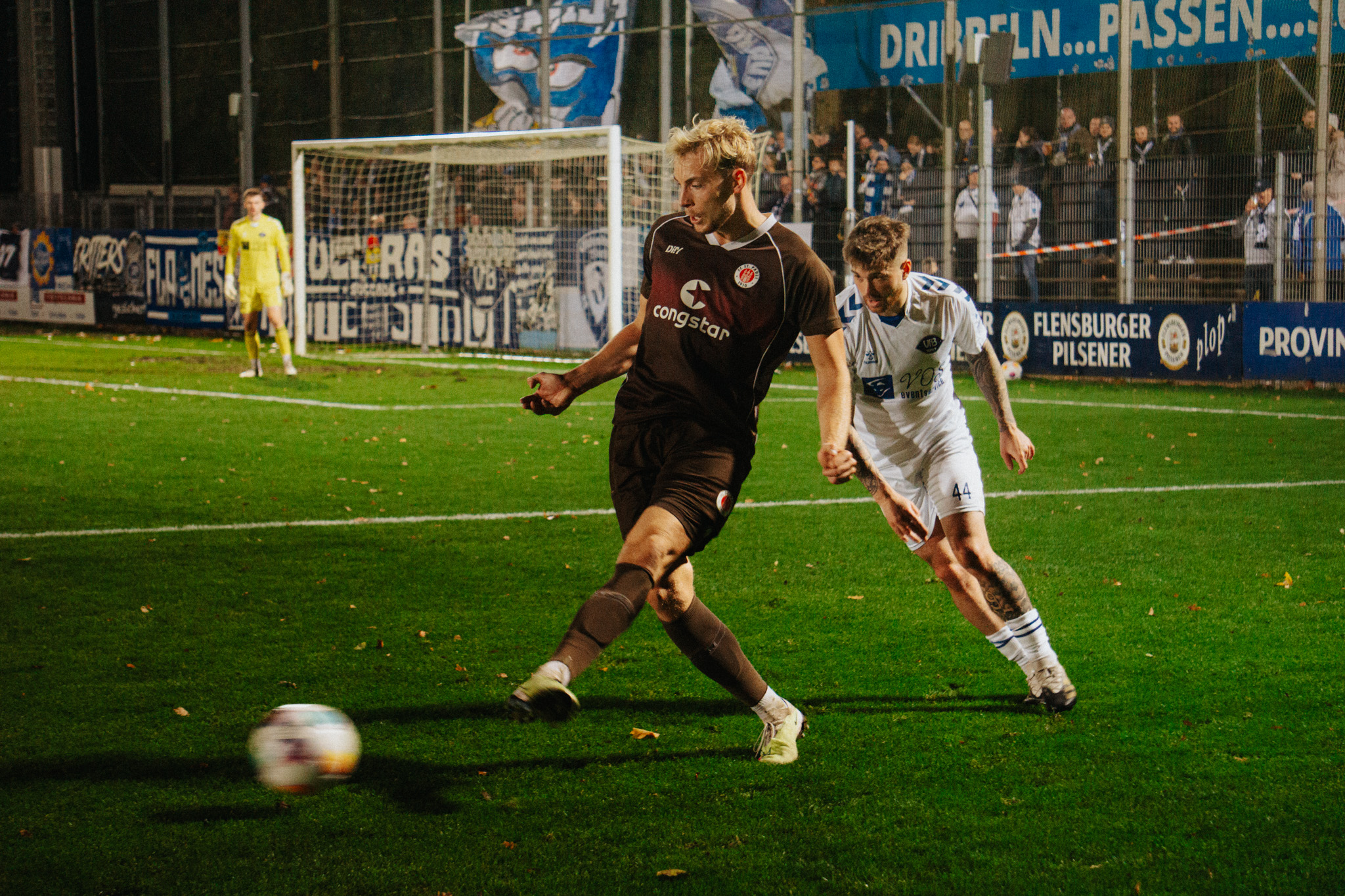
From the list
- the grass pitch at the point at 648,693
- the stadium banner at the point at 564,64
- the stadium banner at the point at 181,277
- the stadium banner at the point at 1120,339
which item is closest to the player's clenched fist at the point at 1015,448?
the grass pitch at the point at 648,693

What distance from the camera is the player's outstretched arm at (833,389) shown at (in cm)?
414

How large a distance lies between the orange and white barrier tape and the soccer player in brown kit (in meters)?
13.9

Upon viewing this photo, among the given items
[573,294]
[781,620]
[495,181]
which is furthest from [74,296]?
[781,620]

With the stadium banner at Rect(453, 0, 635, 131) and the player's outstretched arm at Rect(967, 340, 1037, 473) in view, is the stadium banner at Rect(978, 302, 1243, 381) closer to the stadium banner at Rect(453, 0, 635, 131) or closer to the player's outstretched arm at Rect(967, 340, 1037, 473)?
the stadium banner at Rect(453, 0, 635, 131)

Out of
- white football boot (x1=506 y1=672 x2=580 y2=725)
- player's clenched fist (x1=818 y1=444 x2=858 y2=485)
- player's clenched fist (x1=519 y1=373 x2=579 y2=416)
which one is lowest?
white football boot (x1=506 y1=672 x2=580 y2=725)

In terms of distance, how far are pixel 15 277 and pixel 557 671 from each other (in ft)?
97.6

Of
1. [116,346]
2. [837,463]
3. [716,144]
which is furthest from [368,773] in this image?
[116,346]

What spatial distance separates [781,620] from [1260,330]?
12.3 metres

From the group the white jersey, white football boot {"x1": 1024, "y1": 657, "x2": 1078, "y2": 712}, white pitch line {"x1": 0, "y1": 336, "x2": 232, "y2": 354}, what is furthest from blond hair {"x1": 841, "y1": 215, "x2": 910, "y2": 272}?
white pitch line {"x1": 0, "y1": 336, "x2": 232, "y2": 354}

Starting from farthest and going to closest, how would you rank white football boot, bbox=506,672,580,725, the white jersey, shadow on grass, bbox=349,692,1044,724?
the white jersey, shadow on grass, bbox=349,692,1044,724, white football boot, bbox=506,672,580,725

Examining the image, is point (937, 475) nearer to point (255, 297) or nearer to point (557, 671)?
point (557, 671)

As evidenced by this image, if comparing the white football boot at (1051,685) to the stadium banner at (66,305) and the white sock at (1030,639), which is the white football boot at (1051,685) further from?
the stadium banner at (66,305)

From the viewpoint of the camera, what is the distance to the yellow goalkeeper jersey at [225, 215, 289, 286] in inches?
683

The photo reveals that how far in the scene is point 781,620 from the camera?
6207mm
